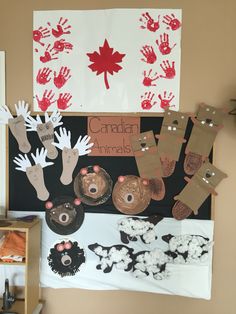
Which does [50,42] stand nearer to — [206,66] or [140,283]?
[206,66]

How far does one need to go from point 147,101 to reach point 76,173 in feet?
1.90

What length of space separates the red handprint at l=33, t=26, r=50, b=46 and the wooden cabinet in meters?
1.03

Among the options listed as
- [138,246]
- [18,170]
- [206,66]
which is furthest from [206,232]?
[18,170]

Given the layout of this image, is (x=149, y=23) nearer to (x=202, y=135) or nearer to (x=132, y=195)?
(x=202, y=135)

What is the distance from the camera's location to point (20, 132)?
2021mm

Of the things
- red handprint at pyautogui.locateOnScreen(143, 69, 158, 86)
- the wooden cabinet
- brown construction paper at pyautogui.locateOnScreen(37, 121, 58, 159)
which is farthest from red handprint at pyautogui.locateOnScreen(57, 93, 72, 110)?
the wooden cabinet

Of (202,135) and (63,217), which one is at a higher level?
(202,135)

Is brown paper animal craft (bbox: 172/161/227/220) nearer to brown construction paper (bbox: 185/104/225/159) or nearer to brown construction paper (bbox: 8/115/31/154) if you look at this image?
brown construction paper (bbox: 185/104/225/159)

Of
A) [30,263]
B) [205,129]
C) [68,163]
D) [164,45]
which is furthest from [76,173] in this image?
[164,45]

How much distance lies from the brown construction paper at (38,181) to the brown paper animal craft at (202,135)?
832mm

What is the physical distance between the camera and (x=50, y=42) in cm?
198

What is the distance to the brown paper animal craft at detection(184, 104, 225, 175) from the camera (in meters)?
1.93

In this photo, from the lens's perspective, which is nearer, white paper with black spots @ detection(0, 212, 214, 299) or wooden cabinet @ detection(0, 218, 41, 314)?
wooden cabinet @ detection(0, 218, 41, 314)

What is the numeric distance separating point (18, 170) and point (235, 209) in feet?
4.15
